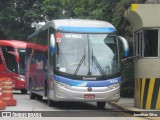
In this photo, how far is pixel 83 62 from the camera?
1772 centimetres

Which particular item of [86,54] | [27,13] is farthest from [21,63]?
[27,13]

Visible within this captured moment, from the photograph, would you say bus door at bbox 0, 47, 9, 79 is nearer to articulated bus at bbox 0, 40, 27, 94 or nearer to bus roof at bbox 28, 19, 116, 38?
articulated bus at bbox 0, 40, 27, 94

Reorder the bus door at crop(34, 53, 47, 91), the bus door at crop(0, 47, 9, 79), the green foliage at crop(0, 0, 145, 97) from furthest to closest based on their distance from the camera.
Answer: the green foliage at crop(0, 0, 145, 97)
the bus door at crop(0, 47, 9, 79)
the bus door at crop(34, 53, 47, 91)

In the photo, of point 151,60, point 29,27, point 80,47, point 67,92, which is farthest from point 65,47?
point 29,27

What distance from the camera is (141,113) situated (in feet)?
53.7

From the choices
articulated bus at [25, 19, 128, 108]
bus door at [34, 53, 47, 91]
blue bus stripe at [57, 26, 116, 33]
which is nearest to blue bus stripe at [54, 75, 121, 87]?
articulated bus at [25, 19, 128, 108]

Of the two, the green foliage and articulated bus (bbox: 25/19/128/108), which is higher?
the green foliage

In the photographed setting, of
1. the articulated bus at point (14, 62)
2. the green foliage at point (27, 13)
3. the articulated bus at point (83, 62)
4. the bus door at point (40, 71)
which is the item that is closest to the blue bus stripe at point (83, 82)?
the articulated bus at point (83, 62)

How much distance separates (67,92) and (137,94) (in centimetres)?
308

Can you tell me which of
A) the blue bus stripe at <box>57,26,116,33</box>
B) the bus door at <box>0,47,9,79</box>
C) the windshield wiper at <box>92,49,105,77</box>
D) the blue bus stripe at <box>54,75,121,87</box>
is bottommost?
the bus door at <box>0,47,9,79</box>

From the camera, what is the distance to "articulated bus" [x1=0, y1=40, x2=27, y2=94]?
31.8m

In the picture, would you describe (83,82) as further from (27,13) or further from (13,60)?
(27,13)

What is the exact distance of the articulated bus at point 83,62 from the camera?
57.3ft

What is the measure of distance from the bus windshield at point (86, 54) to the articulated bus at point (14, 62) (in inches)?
565
